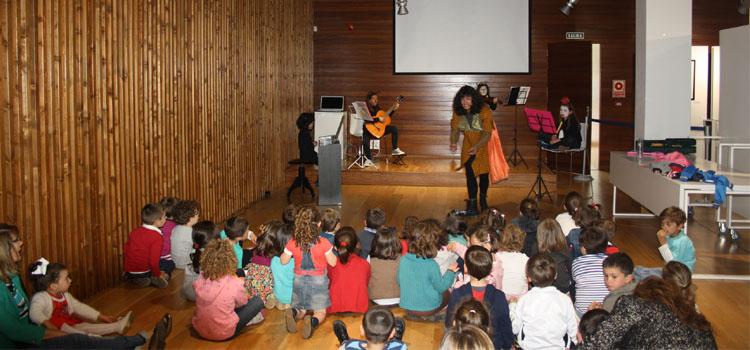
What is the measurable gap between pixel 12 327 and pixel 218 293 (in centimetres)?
120

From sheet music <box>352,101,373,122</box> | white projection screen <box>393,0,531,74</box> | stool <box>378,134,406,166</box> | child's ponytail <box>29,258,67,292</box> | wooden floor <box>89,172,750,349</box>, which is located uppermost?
white projection screen <box>393,0,531,74</box>

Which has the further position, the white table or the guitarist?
the guitarist

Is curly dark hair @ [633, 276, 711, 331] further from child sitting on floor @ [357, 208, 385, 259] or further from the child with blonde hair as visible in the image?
child sitting on floor @ [357, 208, 385, 259]

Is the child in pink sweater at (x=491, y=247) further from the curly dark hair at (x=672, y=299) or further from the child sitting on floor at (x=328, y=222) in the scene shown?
the curly dark hair at (x=672, y=299)

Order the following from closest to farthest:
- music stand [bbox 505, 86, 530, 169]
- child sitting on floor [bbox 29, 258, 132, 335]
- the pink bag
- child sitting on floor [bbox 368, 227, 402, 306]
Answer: child sitting on floor [bbox 29, 258, 132, 335], child sitting on floor [bbox 368, 227, 402, 306], the pink bag, music stand [bbox 505, 86, 530, 169]

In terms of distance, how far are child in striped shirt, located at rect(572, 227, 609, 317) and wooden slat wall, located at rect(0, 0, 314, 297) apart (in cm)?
359

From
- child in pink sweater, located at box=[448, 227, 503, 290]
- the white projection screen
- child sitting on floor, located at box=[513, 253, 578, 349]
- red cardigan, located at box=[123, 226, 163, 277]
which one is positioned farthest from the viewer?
the white projection screen

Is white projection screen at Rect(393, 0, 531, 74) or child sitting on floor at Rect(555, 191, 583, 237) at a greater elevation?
white projection screen at Rect(393, 0, 531, 74)

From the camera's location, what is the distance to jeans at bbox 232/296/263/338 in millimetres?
5336

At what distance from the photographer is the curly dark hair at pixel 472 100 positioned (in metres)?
9.21

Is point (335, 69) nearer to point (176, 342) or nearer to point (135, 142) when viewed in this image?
point (135, 142)

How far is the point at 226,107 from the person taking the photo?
9695 millimetres

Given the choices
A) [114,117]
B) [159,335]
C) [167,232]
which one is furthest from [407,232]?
[114,117]

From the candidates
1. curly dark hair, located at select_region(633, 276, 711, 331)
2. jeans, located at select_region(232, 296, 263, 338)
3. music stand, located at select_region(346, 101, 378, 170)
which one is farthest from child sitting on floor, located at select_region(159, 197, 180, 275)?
music stand, located at select_region(346, 101, 378, 170)
